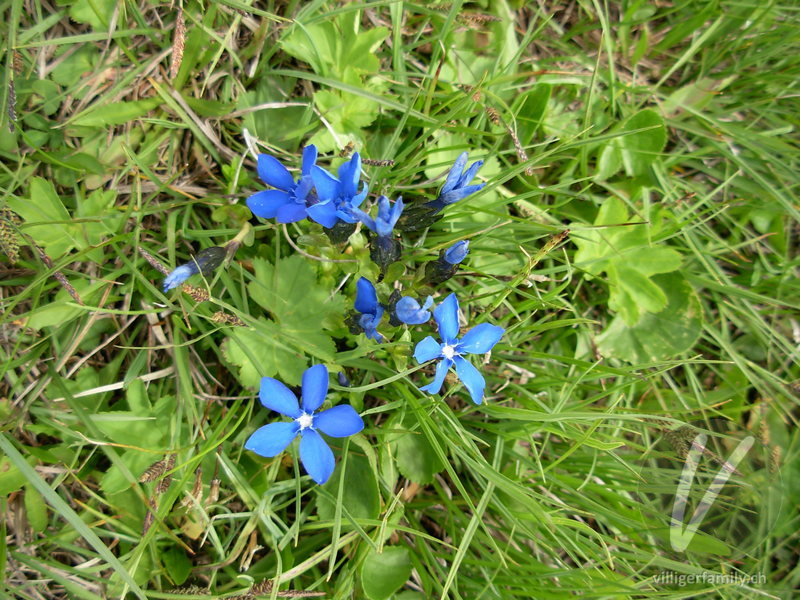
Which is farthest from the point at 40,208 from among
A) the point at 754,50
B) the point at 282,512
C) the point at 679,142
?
the point at 754,50

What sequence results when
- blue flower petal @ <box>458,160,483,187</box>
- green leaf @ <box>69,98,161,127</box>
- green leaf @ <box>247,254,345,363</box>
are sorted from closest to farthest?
blue flower petal @ <box>458,160,483,187</box>
green leaf @ <box>247,254,345,363</box>
green leaf @ <box>69,98,161,127</box>

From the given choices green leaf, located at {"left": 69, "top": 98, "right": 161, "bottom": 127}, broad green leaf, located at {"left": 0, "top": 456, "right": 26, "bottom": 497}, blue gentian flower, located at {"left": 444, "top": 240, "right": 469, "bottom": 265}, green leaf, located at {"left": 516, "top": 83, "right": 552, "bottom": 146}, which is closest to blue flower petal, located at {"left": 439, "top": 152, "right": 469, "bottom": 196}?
blue gentian flower, located at {"left": 444, "top": 240, "right": 469, "bottom": 265}

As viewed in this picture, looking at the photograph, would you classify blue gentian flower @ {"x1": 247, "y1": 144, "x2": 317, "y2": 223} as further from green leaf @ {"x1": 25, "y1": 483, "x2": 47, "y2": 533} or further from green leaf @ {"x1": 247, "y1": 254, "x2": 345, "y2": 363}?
green leaf @ {"x1": 25, "y1": 483, "x2": 47, "y2": 533}

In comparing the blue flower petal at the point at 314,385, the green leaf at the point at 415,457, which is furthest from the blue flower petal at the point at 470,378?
the green leaf at the point at 415,457

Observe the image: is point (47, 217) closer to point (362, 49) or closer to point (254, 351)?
point (254, 351)

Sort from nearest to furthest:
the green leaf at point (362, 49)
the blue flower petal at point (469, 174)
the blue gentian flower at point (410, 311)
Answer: the blue gentian flower at point (410, 311) → the blue flower petal at point (469, 174) → the green leaf at point (362, 49)

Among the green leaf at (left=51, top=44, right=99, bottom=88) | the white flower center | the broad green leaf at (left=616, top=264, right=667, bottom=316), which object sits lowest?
the broad green leaf at (left=616, top=264, right=667, bottom=316)

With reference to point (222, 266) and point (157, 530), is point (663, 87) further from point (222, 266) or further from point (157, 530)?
point (157, 530)

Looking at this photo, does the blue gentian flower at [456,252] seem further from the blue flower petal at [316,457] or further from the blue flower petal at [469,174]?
the blue flower petal at [316,457]
